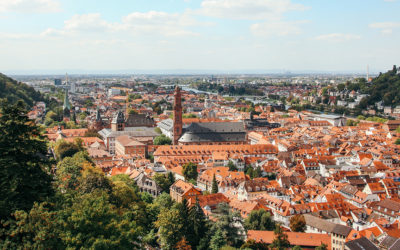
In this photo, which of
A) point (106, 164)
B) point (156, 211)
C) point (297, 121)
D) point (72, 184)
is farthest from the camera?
point (297, 121)

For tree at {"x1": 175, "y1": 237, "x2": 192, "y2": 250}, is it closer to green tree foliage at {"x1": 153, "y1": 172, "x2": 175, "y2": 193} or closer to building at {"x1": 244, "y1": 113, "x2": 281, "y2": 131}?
green tree foliage at {"x1": 153, "y1": 172, "x2": 175, "y2": 193}

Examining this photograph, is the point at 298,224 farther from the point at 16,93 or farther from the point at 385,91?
the point at 385,91

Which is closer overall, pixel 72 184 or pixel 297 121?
pixel 72 184

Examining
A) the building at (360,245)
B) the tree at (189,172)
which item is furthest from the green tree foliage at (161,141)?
the building at (360,245)

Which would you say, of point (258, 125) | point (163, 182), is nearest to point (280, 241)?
point (163, 182)

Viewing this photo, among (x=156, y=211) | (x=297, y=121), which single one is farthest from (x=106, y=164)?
(x=297, y=121)

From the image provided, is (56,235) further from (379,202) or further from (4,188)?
(379,202)

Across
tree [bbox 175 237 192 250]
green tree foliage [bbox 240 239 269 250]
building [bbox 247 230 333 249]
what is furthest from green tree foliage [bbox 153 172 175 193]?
green tree foliage [bbox 240 239 269 250]
